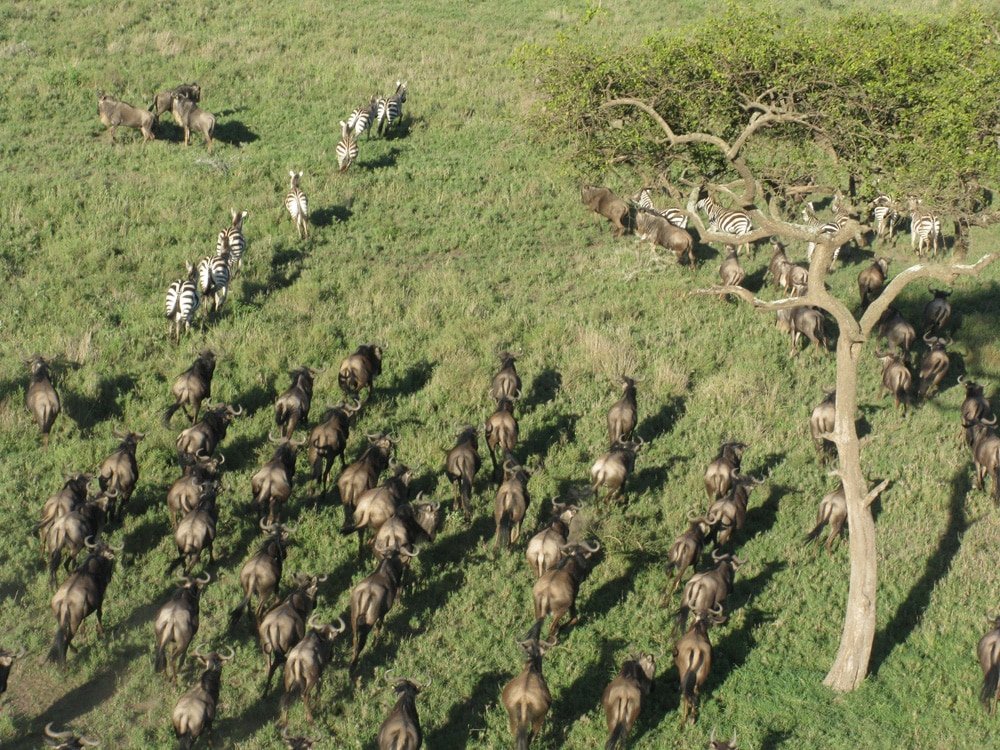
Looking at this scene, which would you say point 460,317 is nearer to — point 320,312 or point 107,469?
point 320,312

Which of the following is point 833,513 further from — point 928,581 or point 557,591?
point 557,591

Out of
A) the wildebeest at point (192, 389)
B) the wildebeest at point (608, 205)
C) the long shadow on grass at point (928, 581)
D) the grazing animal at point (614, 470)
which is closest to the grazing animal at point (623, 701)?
the long shadow on grass at point (928, 581)

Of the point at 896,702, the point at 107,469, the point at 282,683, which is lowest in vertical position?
the point at 896,702

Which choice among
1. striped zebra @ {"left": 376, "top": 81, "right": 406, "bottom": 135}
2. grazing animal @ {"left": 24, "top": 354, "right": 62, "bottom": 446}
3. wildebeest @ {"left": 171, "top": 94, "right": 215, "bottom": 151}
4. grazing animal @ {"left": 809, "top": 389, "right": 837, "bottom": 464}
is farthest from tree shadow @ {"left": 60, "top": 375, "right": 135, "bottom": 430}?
striped zebra @ {"left": 376, "top": 81, "right": 406, "bottom": 135}

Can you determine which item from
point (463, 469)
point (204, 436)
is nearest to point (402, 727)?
point (463, 469)

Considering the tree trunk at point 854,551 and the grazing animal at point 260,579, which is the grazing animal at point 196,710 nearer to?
the grazing animal at point 260,579

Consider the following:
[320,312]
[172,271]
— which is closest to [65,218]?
[172,271]
